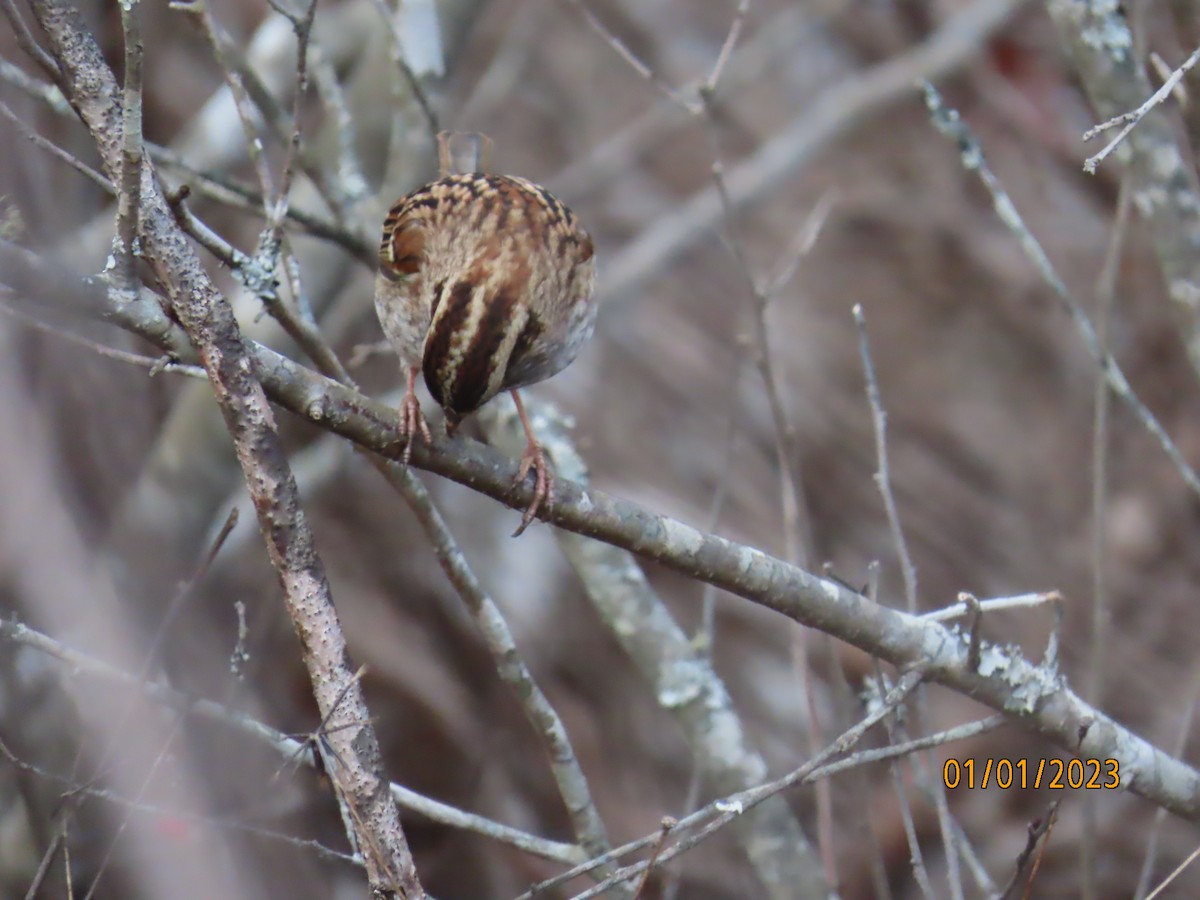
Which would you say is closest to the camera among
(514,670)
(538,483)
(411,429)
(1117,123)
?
(1117,123)

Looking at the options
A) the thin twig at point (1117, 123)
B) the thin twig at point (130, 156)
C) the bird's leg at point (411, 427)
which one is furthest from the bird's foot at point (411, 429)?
the thin twig at point (1117, 123)

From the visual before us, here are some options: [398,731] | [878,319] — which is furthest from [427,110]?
[878,319]

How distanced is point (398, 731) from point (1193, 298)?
4.52 meters

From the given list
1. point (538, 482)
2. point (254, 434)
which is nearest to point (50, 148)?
point (254, 434)

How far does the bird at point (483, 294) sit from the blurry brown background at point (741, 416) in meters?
1.07

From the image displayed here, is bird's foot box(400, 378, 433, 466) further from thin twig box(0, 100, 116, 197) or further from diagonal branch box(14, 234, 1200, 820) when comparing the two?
thin twig box(0, 100, 116, 197)

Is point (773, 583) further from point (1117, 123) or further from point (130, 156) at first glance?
point (130, 156)

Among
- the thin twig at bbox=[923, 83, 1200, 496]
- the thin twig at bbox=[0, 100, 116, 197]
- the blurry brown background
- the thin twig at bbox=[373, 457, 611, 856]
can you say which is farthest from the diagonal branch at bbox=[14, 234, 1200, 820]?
the blurry brown background

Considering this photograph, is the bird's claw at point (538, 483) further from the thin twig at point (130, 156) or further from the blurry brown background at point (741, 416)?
the blurry brown background at point (741, 416)

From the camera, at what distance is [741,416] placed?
315 inches

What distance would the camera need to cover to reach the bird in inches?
108

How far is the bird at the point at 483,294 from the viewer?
2736 millimetres

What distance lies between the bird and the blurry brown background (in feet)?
3.50

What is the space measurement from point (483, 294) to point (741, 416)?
5.22m
